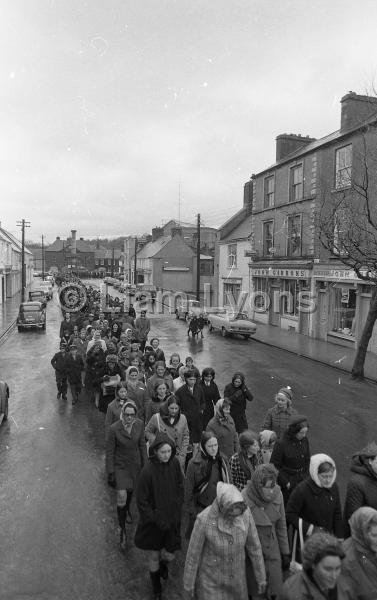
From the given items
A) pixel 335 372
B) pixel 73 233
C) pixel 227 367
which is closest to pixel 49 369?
pixel 227 367

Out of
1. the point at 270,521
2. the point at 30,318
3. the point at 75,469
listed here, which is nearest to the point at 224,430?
the point at 270,521

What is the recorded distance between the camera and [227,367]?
18234 mm

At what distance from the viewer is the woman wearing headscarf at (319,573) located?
3152 mm

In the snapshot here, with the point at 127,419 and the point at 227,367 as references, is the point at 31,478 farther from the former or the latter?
the point at 227,367

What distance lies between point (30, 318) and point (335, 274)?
58.3 ft

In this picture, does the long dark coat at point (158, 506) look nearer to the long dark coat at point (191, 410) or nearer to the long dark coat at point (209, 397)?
the long dark coat at point (191, 410)

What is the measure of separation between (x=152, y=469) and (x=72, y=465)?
417 centimetres

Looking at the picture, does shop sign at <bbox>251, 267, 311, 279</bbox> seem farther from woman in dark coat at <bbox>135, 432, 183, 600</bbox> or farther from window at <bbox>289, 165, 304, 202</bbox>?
woman in dark coat at <bbox>135, 432, 183, 600</bbox>

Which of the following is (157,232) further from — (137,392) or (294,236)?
(137,392)

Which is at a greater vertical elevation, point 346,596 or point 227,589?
point 346,596

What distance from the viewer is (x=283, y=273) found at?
1182 inches

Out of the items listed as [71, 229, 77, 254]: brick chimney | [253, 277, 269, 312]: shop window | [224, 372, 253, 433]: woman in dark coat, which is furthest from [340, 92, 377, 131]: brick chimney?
[71, 229, 77, 254]: brick chimney

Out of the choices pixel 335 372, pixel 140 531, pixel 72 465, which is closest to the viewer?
pixel 140 531

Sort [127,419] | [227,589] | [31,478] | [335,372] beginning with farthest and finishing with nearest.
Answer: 1. [335,372]
2. [31,478]
3. [127,419]
4. [227,589]
